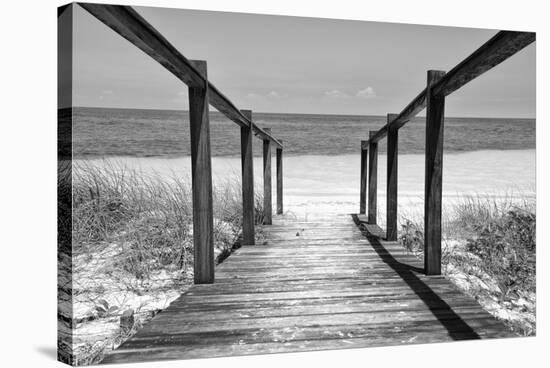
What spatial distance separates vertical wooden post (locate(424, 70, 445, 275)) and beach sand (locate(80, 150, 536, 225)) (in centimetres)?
85

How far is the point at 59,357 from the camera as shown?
1706 millimetres

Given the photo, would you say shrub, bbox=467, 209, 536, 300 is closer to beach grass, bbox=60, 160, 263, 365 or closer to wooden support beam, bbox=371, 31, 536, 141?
wooden support beam, bbox=371, 31, 536, 141

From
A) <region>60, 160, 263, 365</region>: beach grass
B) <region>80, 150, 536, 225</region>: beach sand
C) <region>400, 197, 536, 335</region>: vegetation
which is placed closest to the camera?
<region>60, 160, 263, 365</region>: beach grass

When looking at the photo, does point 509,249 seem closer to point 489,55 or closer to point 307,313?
point 489,55

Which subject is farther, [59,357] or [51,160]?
[51,160]

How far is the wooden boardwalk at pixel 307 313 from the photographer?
158 centimetres

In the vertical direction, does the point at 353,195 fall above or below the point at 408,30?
below

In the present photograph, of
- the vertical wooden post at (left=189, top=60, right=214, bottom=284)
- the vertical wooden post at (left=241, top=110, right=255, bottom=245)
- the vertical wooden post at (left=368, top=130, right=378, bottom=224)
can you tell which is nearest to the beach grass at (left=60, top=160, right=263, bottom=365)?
the vertical wooden post at (left=241, top=110, right=255, bottom=245)

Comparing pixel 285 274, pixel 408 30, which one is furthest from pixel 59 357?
pixel 408 30

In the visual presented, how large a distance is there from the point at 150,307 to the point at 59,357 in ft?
2.13

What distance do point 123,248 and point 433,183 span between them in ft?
7.03

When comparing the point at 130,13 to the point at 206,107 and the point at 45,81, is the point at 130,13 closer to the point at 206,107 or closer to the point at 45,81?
the point at 206,107

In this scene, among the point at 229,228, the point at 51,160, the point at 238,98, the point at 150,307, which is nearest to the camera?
the point at 51,160

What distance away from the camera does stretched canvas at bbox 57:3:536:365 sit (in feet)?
5.38
